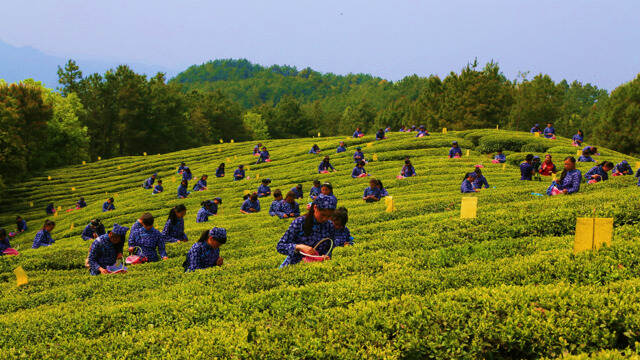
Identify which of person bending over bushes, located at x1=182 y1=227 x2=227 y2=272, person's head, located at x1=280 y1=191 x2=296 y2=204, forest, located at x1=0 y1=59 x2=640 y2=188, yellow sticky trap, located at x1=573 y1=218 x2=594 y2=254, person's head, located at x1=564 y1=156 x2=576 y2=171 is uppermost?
forest, located at x1=0 y1=59 x2=640 y2=188

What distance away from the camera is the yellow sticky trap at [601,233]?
6812mm

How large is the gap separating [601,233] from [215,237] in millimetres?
7841

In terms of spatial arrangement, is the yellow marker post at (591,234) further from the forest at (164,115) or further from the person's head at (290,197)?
the forest at (164,115)

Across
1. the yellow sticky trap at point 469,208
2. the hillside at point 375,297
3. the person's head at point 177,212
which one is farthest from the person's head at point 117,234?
the yellow sticky trap at point 469,208

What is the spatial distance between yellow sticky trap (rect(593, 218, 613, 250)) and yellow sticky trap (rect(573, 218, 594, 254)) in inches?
4.0

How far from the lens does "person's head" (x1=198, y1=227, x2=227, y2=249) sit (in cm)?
841

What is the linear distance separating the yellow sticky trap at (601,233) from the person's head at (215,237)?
7.41m

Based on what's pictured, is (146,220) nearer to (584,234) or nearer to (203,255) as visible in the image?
(203,255)

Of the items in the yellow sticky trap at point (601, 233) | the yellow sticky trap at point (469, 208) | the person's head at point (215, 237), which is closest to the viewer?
the yellow sticky trap at point (601, 233)

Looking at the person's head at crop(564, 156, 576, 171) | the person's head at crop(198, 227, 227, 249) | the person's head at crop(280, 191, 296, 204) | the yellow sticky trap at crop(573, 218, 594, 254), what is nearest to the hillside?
the yellow sticky trap at crop(573, 218, 594, 254)

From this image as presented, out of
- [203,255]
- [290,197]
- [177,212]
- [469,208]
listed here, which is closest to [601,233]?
[469,208]

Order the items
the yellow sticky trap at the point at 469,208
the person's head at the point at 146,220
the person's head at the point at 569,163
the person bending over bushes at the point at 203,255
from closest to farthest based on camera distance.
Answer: the person bending over bushes at the point at 203,255
the yellow sticky trap at the point at 469,208
the person's head at the point at 146,220
the person's head at the point at 569,163

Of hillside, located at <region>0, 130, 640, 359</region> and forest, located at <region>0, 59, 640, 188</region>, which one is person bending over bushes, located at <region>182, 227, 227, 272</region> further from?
forest, located at <region>0, 59, 640, 188</region>

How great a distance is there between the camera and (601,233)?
270 inches
